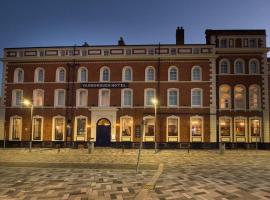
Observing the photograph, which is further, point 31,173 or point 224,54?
point 224,54

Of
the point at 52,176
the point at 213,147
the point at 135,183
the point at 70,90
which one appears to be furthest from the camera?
the point at 70,90

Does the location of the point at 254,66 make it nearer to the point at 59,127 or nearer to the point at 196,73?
the point at 196,73

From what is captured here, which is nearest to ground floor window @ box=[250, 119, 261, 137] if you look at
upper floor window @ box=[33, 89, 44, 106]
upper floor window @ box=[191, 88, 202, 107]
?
upper floor window @ box=[191, 88, 202, 107]

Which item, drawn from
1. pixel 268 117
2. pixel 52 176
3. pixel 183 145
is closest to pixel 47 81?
pixel 183 145

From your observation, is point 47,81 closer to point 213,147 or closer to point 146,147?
point 146,147

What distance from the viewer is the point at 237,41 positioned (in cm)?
2997

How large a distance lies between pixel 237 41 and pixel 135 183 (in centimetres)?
2547

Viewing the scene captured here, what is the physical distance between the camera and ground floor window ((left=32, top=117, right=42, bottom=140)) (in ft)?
98.3

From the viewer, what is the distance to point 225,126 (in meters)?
28.8

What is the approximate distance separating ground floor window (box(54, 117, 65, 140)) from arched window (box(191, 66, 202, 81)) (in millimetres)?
16828

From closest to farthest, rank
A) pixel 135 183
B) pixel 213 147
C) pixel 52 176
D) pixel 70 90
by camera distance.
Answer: pixel 135 183 → pixel 52 176 → pixel 213 147 → pixel 70 90

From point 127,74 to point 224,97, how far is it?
12.1 meters

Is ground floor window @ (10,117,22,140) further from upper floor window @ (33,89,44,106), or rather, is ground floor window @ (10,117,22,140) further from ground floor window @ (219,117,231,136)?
ground floor window @ (219,117,231,136)

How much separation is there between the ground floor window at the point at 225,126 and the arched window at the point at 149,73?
9.62 meters
